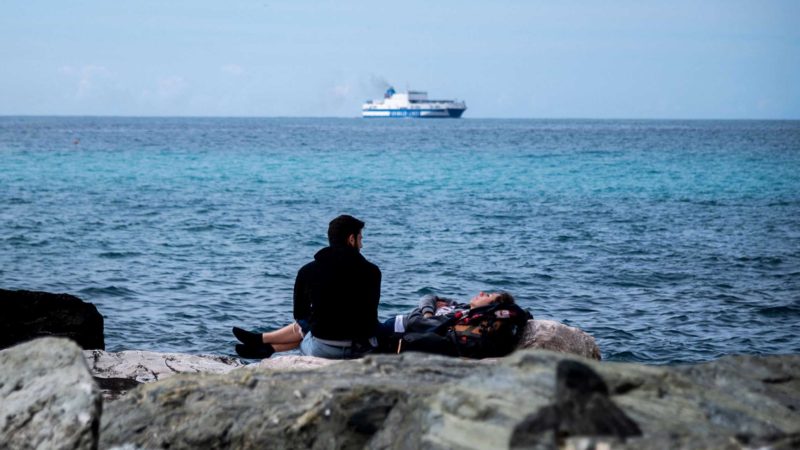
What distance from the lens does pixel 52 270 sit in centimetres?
1795

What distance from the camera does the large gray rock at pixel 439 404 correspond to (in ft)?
14.1

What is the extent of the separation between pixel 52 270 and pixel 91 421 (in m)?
13.5

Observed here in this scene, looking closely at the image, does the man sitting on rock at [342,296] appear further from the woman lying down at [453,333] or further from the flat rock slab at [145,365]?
the flat rock slab at [145,365]

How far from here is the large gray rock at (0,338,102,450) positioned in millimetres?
5215

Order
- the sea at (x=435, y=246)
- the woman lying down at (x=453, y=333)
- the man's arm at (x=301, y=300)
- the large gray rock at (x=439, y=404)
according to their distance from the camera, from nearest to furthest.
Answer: the large gray rock at (x=439, y=404), the woman lying down at (x=453, y=333), the man's arm at (x=301, y=300), the sea at (x=435, y=246)

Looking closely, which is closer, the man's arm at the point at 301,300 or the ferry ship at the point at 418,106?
the man's arm at the point at 301,300

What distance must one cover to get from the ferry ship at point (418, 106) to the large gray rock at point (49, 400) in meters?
182

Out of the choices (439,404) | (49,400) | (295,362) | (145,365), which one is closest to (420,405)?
(439,404)

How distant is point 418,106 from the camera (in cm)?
18700

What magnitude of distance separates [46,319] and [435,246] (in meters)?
12.6

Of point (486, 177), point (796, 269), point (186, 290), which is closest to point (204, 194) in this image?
point (486, 177)

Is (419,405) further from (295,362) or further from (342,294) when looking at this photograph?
(342,294)

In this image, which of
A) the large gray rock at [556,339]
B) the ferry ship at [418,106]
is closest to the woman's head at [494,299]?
the large gray rock at [556,339]

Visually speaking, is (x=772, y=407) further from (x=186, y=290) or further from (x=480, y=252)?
(x=480, y=252)
